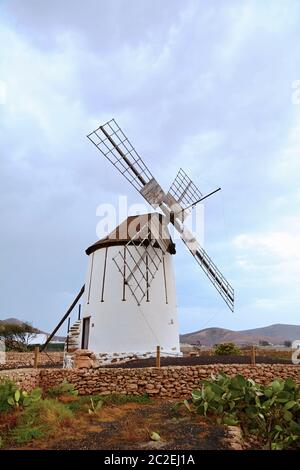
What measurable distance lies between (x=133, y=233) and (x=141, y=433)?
36.8ft

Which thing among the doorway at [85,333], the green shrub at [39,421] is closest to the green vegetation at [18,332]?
the doorway at [85,333]

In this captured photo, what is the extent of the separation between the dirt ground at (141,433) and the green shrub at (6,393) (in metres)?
1.63

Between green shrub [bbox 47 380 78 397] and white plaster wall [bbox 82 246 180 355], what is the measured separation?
5003 millimetres

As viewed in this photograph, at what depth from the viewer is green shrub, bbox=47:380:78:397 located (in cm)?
1116

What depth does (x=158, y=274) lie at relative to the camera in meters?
17.7

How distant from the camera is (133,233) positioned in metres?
17.8

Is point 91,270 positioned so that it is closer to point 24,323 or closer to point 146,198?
point 146,198

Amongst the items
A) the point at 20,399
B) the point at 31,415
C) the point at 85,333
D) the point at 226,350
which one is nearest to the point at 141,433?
the point at 31,415

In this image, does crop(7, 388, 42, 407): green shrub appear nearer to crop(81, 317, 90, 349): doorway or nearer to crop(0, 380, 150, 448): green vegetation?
crop(0, 380, 150, 448): green vegetation

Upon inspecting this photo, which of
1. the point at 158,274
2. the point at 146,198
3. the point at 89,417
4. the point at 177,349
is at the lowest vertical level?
the point at 89,417

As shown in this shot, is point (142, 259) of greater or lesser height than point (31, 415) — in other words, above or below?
above

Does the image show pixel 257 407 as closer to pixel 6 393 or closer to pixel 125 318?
pixel 6 393

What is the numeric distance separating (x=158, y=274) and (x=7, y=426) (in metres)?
10.7
